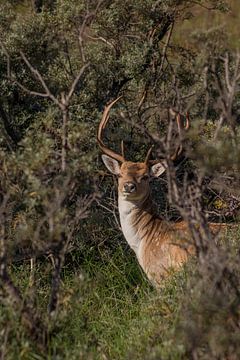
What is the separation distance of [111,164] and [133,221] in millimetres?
568

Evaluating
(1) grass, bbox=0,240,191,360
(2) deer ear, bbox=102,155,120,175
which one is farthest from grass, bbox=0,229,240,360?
(2) deer ear, bbox=102,155,120,175

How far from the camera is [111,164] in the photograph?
793 centimetres

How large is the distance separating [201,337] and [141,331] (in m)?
0.97

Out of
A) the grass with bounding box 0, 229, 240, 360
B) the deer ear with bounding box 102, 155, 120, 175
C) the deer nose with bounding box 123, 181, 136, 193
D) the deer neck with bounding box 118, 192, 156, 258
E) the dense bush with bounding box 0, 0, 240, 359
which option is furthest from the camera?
the deer ear with bounding box 102, 155, 120, 175

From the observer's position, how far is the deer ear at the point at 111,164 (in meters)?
7.88

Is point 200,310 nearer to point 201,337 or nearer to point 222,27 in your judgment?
point 201,337

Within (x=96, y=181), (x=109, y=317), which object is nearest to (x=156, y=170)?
(x=96, y=181)

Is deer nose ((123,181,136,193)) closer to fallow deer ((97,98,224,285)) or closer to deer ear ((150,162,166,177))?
fallow deer ((97,98,224,285))

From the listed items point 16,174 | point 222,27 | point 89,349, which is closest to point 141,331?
point 89,349

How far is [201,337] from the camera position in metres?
4.70

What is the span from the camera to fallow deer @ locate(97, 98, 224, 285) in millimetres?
7496

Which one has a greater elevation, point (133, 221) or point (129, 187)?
point (129, 187)

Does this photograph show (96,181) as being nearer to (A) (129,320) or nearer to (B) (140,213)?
(B) (140,213)

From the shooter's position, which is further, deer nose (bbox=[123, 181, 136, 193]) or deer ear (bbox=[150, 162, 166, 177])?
deer ear (bbox=[150, 162, 166, 177])
